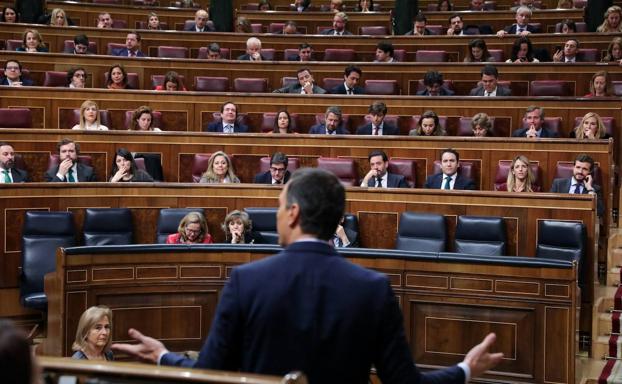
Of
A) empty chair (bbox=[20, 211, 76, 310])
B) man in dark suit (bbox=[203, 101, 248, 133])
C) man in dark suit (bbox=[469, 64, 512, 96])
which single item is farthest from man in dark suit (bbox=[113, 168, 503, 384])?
man in dark suit (bbox=[469, 64, 512, 96])

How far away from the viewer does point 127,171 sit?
5.58m

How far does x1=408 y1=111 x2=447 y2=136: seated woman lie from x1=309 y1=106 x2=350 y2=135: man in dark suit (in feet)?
1.63

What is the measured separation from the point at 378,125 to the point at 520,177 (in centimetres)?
138

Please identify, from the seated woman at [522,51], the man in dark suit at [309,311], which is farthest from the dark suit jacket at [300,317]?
the seated woman at [522,51]

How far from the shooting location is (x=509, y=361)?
3998 mm

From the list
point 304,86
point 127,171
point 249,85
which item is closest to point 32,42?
point 249,85

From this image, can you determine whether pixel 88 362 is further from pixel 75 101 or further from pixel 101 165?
pixel 75 101

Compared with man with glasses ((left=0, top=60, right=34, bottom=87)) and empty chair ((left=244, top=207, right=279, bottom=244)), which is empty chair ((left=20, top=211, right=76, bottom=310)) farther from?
man with glasses ((left=0, top=60, right=34, bottom=87))

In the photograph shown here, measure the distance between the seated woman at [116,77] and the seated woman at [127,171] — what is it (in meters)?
1.53

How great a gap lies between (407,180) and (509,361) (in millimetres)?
1975

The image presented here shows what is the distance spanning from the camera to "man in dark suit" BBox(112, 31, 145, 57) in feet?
26.0

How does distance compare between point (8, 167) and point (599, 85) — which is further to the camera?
point (599, 85)

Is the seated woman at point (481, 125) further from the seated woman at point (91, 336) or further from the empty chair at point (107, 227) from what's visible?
the seated woman at point (91, 336)

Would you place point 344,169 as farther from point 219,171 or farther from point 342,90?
point 342,90
